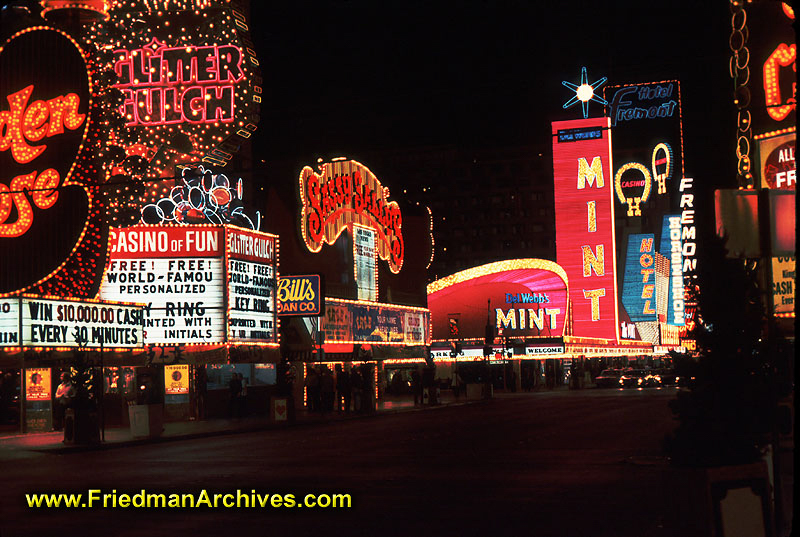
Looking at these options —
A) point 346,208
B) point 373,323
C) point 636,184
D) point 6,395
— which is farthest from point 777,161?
point 636,184

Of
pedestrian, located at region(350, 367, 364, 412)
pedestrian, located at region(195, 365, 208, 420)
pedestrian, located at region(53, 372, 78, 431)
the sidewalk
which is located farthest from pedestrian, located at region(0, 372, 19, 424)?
pedestrian, located at region(350, 367, 364, 412)

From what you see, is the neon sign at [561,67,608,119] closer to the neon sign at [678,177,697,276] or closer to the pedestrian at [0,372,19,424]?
the neon sign at [678,177,697,276]

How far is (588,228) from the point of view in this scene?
98.2 metres

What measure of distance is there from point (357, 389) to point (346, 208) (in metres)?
13.1

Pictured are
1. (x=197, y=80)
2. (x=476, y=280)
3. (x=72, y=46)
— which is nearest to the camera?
(x=72, y=46)

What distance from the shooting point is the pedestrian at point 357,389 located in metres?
43.9

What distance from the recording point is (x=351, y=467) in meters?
20.3

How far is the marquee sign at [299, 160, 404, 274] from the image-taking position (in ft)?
167

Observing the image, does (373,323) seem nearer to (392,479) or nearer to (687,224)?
(392,479)

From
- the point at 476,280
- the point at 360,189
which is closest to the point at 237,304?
the point at 360,189

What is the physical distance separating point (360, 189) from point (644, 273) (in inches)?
2191

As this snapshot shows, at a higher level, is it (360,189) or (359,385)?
(360,189)

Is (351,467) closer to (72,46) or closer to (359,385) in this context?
(72,46)

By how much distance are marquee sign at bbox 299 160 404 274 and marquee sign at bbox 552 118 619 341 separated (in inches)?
1493
